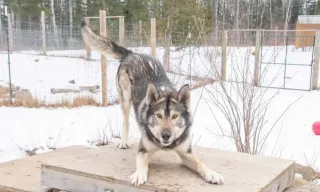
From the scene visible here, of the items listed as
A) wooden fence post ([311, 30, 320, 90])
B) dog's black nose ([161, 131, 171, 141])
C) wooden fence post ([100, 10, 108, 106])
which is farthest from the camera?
wooden fence post ([311, 30, 320, 90])

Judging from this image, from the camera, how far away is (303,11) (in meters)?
30.5

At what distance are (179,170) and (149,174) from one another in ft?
0.92

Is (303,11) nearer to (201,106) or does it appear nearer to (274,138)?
(201,106)

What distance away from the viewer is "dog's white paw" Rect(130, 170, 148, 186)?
2559 mm

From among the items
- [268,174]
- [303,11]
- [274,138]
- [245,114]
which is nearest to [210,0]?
[303,11]

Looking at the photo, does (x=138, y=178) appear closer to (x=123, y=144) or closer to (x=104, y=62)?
(x=123, y=144)

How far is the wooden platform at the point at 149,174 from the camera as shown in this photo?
8.55 ft

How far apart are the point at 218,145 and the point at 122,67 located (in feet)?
8.33

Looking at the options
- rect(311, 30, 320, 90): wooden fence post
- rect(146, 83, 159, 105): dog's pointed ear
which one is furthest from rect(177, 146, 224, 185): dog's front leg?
rect(311, 30, 320, 90): wooden fence post

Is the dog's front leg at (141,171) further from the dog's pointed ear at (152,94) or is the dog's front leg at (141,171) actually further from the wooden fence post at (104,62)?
the wooden fence post at (104,62)

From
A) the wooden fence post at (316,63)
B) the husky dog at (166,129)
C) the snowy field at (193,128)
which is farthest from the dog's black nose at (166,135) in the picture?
the wooden fence post at (316,63)

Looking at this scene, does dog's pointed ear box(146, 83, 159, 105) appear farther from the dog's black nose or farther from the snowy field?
the snowy field

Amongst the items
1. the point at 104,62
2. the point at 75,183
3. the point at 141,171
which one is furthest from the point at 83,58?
the point at 141,171

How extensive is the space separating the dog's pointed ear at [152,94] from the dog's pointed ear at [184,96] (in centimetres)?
18
